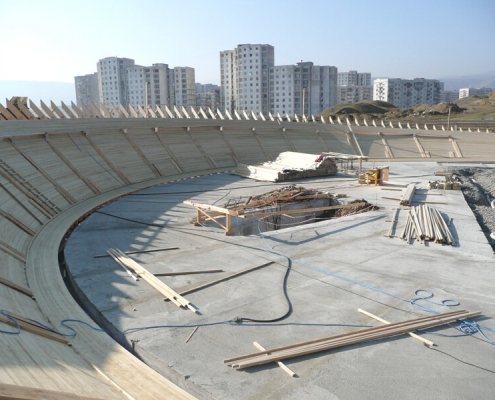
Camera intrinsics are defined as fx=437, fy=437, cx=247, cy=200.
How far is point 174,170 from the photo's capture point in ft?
71.2

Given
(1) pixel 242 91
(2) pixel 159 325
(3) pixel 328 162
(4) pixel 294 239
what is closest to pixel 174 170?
(3) pixel 328 162

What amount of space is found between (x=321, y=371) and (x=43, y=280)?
5853 mm

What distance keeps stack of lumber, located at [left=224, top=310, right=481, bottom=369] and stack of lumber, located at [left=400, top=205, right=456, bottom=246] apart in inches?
165

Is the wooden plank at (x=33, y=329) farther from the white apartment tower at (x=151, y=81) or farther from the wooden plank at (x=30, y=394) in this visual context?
the white apartment tower at (x=151, y=81)

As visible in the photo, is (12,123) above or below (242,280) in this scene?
above

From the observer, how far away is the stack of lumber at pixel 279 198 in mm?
14724

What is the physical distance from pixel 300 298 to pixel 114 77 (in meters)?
111

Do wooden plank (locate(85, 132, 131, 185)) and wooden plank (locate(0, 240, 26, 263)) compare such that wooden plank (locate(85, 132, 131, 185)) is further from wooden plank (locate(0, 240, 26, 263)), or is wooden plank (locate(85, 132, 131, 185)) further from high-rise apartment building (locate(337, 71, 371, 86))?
high-rise apartment building (locate(337, 71, 371, 86))

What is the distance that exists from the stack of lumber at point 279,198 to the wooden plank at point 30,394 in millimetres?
10095

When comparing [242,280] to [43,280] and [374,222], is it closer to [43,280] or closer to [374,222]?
[43,280]

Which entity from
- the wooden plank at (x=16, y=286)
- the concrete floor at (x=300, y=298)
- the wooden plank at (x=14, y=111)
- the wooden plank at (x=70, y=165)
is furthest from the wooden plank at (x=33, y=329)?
the wooden plank at (x=14, y=111)

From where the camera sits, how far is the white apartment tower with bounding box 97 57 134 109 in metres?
108

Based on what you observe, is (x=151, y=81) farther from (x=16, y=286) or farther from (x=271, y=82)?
(x=16, y=286)

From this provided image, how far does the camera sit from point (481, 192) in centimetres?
1970
